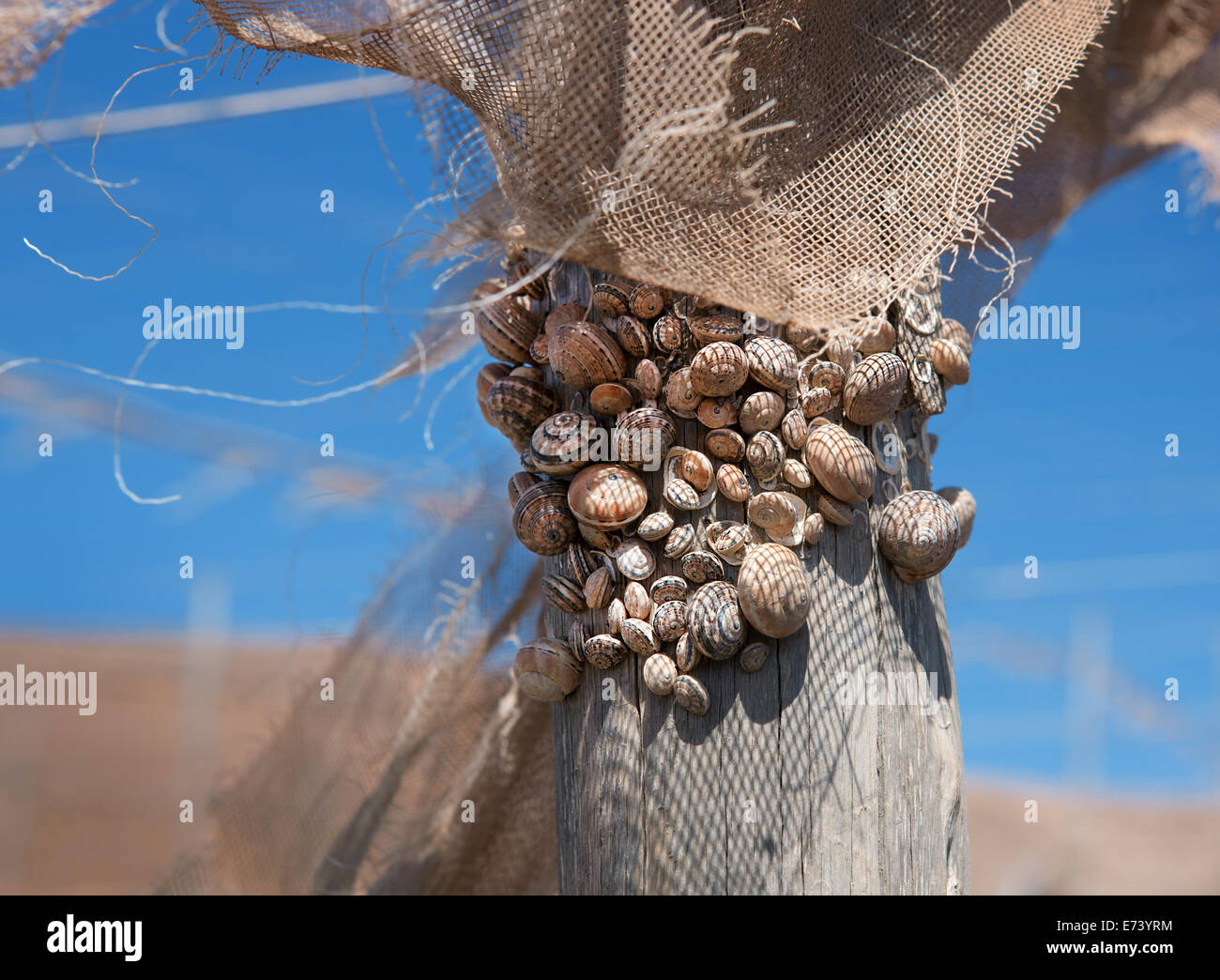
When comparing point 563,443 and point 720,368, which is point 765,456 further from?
point 563,443

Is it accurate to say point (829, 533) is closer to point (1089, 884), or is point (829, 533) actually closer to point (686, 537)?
point (686, 537)

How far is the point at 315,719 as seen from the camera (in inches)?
85.7

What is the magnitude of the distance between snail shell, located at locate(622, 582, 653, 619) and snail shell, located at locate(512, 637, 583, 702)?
0.13 meters

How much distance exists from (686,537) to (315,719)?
125cm

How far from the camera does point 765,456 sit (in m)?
1.30

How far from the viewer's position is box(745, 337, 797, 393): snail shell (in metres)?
1.31

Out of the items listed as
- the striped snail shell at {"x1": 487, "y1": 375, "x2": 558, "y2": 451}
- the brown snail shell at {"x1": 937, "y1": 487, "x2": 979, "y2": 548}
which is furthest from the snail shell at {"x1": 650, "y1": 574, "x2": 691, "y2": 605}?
the brown snail shell at {"x1": 937, "y1": 487, "x2": 979, "y2": 548}

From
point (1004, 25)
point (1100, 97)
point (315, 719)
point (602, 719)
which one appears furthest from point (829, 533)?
point (315, 719)

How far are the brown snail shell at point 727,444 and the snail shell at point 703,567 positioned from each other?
14 cm

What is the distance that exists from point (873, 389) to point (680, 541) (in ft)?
1.16

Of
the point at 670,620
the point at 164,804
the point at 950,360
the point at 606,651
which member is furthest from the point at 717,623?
the point at 164,804

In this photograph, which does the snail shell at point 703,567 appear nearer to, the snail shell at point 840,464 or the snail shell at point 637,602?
the snail shell at point 637,602

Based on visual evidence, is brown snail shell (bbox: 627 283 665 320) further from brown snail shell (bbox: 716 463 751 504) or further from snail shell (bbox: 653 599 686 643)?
snail shell (bbox: 653 599 686 643)
